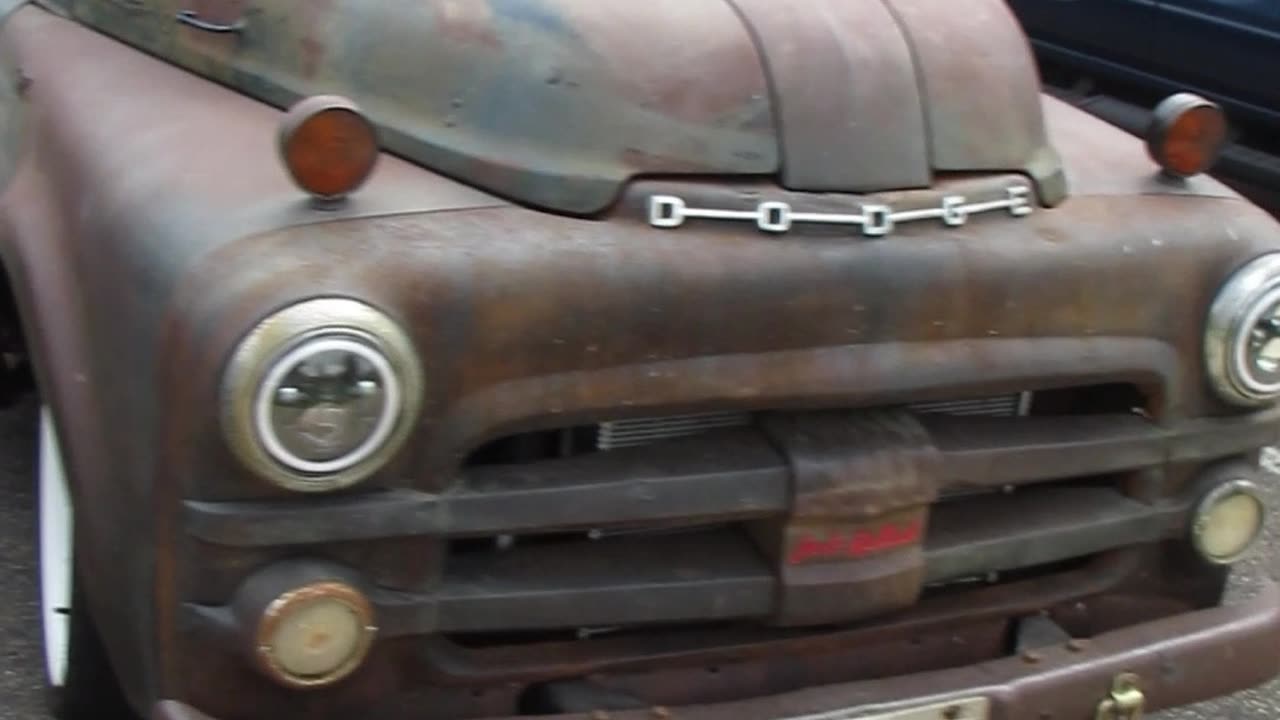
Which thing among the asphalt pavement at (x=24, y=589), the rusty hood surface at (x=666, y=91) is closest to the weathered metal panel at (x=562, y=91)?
the rusty hood surface at (x=666, y=91)

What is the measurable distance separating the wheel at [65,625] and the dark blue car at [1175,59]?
15.0 ft

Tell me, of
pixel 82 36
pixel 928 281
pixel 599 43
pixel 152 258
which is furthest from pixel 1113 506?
pixel 82 36

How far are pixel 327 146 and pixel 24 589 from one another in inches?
69.3

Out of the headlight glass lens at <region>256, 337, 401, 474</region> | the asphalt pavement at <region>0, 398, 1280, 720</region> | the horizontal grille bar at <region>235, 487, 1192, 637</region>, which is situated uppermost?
the headlight glass lens at <region>256, 337, 401, 474</region>

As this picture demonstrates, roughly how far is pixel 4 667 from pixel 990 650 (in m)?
1.87

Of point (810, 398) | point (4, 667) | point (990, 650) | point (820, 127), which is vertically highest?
point (820, 127)

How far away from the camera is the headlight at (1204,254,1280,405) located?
2645 millimetres

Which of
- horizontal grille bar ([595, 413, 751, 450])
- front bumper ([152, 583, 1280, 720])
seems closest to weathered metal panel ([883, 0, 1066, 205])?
horizontal grille bar ([595, 413, 751, 450])

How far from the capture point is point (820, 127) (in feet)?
8.16

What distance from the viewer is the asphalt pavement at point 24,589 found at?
10.5ft

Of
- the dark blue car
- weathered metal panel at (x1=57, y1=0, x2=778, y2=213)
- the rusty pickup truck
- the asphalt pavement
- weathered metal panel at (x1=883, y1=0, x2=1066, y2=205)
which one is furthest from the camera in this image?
the dark blue car

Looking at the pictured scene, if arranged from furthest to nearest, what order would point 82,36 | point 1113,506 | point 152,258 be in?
point 82,36 < point 1113,506 < point 152,258

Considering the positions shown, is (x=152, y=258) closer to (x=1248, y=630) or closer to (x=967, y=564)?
(x=967, y=564)

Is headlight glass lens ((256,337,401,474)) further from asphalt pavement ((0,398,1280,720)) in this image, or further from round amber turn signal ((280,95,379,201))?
asphalt pavement ((0,398,1280,720))
